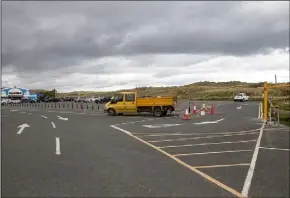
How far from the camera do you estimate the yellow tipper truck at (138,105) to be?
1148 inches

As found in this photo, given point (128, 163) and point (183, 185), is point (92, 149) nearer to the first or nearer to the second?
point (128, 163)

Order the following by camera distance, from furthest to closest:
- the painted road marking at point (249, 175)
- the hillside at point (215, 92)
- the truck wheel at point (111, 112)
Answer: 1. the hillside at point (215, 92)
2. the truck wheel at point (111, 112)
3. the painted road marking at point (249, 175)

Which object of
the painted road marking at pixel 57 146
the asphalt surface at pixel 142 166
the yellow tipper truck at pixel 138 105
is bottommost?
the asphalt surface at pixel 142 166

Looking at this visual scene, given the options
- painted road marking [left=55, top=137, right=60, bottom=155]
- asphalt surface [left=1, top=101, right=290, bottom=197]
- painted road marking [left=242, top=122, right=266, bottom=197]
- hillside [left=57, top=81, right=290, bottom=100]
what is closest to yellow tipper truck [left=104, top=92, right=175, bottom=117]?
asphalt surface [left=1, top=101, right=290, bottom=197]

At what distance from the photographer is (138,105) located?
2989 centimetres

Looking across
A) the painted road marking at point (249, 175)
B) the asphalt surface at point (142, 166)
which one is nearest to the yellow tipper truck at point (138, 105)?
the asphalt surface at point (142, 166)

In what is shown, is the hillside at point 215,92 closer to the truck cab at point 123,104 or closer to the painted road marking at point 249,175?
the truck cab at point 123,104

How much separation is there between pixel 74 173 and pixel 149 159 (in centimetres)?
269

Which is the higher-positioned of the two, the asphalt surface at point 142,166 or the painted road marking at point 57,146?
the painted road marking at point 57,146

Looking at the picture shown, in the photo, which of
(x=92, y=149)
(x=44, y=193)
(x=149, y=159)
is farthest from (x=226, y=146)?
(x=44, y=193)

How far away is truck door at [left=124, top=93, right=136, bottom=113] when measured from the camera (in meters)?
30.1

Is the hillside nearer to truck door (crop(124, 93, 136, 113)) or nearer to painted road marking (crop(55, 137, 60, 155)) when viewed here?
truck door (crop(124, 93, 136, 113))

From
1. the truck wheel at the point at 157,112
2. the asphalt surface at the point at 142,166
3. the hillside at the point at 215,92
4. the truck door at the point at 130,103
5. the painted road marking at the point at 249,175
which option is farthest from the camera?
the hillside at the point at 215,92

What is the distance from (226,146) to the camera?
13.7 m
